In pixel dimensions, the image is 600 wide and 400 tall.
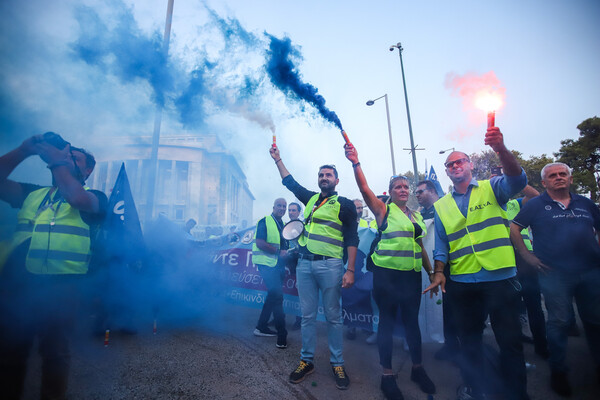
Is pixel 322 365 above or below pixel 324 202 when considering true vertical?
below

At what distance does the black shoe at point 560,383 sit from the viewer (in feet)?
8.77

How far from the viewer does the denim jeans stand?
4.23 metres

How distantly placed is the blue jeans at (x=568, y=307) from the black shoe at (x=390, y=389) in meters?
1.62

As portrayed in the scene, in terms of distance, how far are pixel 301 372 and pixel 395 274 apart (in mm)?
1487

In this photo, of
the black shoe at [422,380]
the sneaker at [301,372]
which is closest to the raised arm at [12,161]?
the sneaker at [301,372]

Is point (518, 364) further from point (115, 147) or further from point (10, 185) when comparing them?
point (115, 147)

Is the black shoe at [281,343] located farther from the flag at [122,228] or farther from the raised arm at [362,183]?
the flag at [122,228]

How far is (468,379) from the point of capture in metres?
2.64

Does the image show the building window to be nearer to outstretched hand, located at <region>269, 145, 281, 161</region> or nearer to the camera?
outstretched hand, located at <region>269, 145, 281, 161</region>

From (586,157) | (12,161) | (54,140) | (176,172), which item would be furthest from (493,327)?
(586,157)

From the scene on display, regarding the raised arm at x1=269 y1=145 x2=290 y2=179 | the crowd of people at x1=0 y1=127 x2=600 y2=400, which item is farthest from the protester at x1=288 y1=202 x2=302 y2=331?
the raised arm at x1=269 y1=145 x2=290 y2=179

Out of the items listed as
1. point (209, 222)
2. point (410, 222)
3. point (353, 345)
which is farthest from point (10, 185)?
point (209, 222)

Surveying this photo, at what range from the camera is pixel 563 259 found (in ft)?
9.49

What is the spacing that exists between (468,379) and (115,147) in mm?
6626
